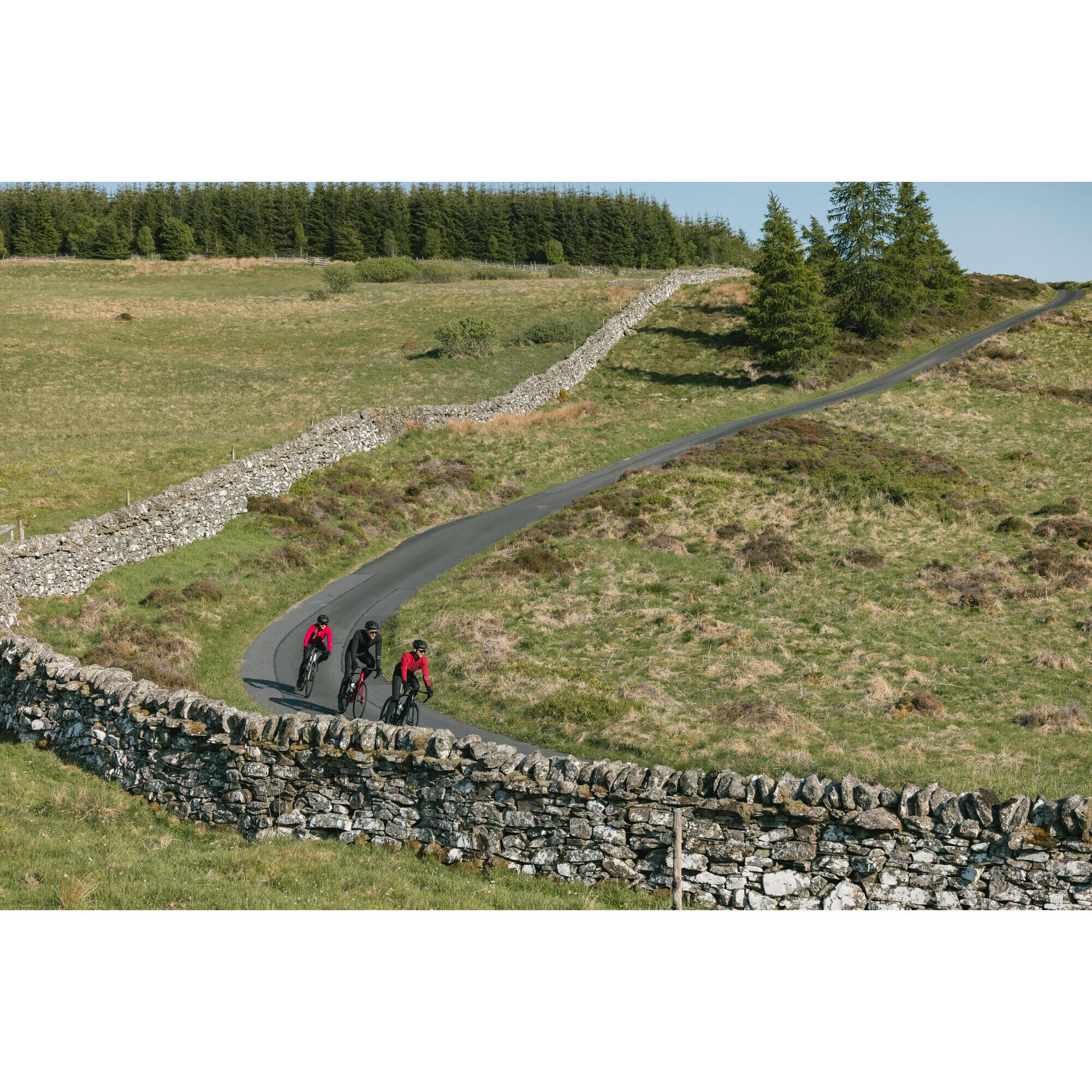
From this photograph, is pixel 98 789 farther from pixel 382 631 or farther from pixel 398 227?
pixel 398 227

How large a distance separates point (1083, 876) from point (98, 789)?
13914 millimetres

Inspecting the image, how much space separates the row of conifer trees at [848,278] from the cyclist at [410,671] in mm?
50577

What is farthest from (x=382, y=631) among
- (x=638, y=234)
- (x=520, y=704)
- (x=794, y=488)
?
(x=638, y=234)

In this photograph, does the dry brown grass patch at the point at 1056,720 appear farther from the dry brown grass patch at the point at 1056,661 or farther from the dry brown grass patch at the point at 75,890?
the dry brown grass patch at the point at 75,890

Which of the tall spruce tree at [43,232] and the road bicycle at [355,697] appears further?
the tall spruce tree at [43,232]

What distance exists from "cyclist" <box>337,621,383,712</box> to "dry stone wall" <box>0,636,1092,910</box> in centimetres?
385

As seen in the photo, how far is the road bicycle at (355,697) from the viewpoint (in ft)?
57.6

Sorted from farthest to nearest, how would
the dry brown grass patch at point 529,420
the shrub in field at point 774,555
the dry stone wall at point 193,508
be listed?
the dry brown grass patch at point 529,420
the shrub in field at point 774,555
the dry stone wall at point 193,508

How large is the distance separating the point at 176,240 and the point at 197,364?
86.8m

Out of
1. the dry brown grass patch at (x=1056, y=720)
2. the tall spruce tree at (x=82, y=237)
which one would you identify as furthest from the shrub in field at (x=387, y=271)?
the dry brown grass patch at (x=1056, y=720)

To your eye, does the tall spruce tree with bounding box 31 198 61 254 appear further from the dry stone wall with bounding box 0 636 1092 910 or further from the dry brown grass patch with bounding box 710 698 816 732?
the dry brown grass patch with bounding box 710 698 816 732

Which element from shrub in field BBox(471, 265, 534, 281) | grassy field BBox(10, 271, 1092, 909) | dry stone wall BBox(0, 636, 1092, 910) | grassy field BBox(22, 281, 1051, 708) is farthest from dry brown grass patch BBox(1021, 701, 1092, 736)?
shrub in field BBox(471, 265, 534, 281)

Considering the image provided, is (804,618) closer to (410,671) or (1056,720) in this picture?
(1056,720)

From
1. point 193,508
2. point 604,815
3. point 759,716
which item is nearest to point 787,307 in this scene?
point 193,508
